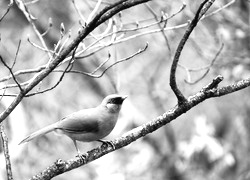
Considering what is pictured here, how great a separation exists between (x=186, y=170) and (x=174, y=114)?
4.35 meters

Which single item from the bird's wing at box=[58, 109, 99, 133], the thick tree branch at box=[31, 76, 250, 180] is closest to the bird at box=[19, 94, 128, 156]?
the bird's wing at box=[58, 109, 99, 133]

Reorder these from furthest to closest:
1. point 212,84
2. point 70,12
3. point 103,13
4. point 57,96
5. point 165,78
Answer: point 165,78 → point 57,96 → point 70,12 → point 212,84 → point 103,13

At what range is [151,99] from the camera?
8.93 meters

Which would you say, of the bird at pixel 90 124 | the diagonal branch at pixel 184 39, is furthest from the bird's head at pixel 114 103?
the diagonal branch at pixel 184 39

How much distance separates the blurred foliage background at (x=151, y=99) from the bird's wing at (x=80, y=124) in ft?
5.53

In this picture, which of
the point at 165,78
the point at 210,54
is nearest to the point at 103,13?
the point at 210,54

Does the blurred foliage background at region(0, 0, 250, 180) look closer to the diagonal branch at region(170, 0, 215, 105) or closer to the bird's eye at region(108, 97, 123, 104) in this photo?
the bird's eye at region(108, 97, 123, 104)

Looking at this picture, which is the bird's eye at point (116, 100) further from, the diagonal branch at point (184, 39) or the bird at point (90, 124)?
the diagonal branch at point (184, 39)

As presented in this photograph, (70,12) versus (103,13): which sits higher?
(70,12)

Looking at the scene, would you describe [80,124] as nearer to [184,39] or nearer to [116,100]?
[116,100]

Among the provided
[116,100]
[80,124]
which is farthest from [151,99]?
[80,124]

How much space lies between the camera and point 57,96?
9.46 metres

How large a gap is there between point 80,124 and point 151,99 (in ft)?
15.3

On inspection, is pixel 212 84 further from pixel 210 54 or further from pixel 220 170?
pixel 210 54
